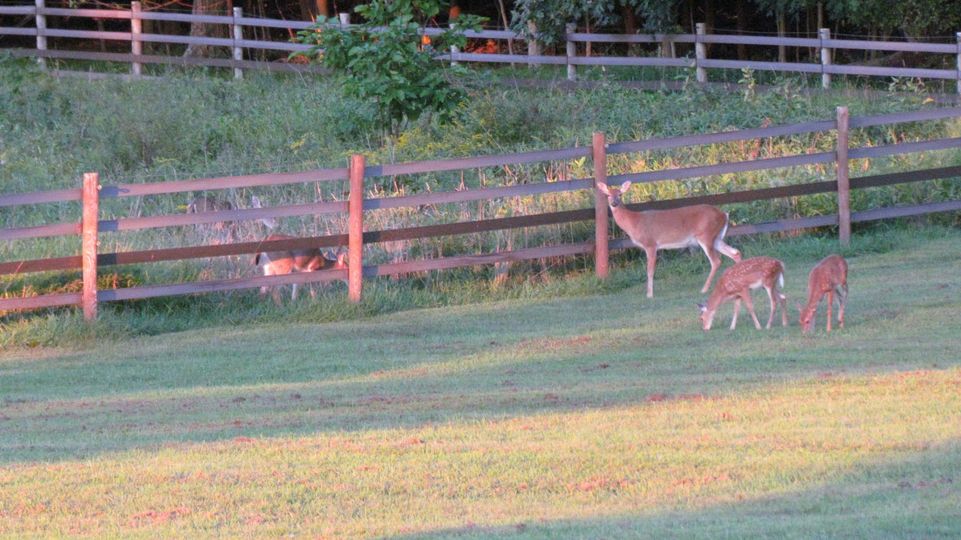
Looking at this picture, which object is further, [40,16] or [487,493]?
[40,16]

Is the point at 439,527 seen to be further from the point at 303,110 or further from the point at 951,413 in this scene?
the point at 303,110

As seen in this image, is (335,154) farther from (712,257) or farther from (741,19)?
(741,19)

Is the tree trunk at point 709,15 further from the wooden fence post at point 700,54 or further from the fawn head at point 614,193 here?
the fawn head at point 614,193

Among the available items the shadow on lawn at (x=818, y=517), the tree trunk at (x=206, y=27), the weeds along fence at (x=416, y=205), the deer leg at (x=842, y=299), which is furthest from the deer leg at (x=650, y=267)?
the tree trunk at (x=206, y=27)

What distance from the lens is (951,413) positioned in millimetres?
9055

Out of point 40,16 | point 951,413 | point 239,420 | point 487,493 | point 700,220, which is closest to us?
point 487,493

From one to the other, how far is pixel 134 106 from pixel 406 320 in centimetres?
1383

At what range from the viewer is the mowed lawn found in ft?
24.2

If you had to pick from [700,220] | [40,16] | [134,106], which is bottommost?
[700,220]

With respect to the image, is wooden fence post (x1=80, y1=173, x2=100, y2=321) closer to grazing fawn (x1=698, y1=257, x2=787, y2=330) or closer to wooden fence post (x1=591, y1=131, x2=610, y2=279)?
wooden fence post (x1=591, y1=131, x2=610, y2=279)

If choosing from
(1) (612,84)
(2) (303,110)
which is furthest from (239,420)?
(1) (612,84)

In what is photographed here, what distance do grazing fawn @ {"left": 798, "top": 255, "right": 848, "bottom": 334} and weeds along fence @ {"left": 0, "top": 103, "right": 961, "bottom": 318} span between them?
3823mm

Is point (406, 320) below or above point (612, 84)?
below

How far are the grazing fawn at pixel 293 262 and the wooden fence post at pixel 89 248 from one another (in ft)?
6.20
